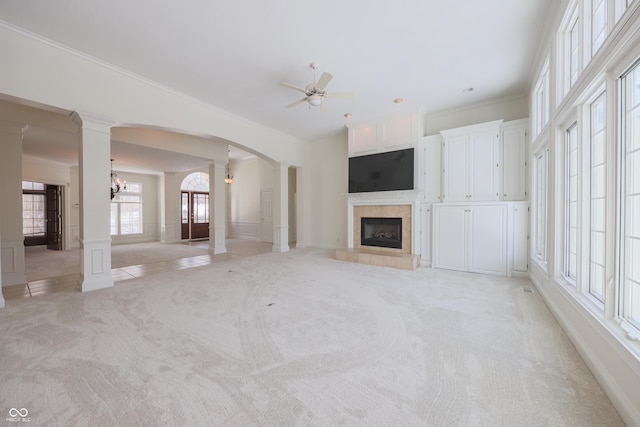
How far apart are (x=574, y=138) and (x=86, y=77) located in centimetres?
616

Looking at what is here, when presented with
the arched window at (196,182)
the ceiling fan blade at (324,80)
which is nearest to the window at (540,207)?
the ceiling fan blade at (324,80)

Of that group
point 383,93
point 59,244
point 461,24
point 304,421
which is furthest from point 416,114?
point 59,244

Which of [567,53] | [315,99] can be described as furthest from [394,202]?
[567,53]

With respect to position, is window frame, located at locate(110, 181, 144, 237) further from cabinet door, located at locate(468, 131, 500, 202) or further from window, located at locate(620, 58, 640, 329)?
window, located at locate(620, 58, 640, 329)

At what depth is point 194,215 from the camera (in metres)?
10.6

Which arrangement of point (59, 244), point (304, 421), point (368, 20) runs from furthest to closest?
A: point (59, 244) → point (368, 20) → point (304, 421)

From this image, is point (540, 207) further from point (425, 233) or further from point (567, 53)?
point (567, 53)

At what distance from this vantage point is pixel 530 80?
159 inches

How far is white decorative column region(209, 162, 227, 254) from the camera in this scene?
7.00 metres

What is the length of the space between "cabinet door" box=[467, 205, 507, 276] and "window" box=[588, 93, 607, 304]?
2.33 m

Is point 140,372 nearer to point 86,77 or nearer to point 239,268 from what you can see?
point 239,268

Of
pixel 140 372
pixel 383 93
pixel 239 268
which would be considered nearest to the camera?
pixel 140 372

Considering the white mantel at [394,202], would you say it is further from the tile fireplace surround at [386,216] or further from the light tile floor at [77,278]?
the light tile floor at [77,278]

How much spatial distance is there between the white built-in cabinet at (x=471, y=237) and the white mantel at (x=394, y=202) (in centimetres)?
40
